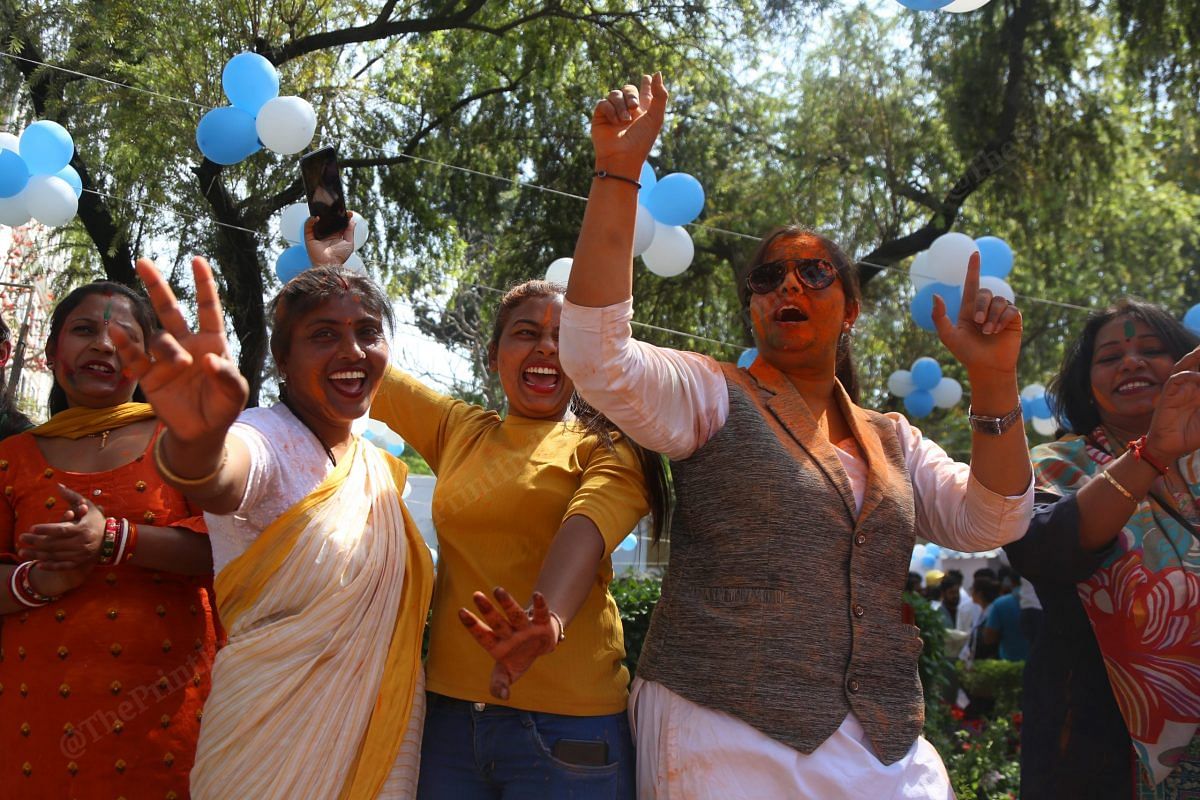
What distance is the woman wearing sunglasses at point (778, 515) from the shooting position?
203 cm

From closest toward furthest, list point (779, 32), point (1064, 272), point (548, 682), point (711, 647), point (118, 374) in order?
1. point (711, 647)
2. point (548, 682)
3. point (118, 374)
4. point (779, 32)
5. point (1064, 272)

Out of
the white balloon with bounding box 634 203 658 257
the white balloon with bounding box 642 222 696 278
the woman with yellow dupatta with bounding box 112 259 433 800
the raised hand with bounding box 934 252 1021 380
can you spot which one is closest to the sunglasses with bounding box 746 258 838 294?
the raised hand with bounding box 934 252 1021 380

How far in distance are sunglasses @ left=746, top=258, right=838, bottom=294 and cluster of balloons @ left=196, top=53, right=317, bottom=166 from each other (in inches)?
157

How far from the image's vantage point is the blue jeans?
2.30 metres

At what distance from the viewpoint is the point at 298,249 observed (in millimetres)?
5039

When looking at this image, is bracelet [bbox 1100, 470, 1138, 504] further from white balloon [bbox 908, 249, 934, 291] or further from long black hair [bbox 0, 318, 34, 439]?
white balloon [bbox 908, 249, 934, 291]

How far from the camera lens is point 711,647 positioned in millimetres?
2178

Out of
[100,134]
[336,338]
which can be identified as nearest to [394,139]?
[100,134]

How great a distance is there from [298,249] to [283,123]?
1054 millimetres

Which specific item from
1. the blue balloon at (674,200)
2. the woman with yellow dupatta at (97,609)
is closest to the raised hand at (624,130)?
the woman with yellow dupatta at (97,609)

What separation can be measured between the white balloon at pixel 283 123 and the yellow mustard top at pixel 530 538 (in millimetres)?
3615

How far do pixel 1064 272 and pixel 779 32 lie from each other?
597 cm

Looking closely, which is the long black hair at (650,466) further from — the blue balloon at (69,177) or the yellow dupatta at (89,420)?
the blue balloon at (69,177)

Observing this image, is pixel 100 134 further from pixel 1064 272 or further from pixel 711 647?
pixel 1064 272
